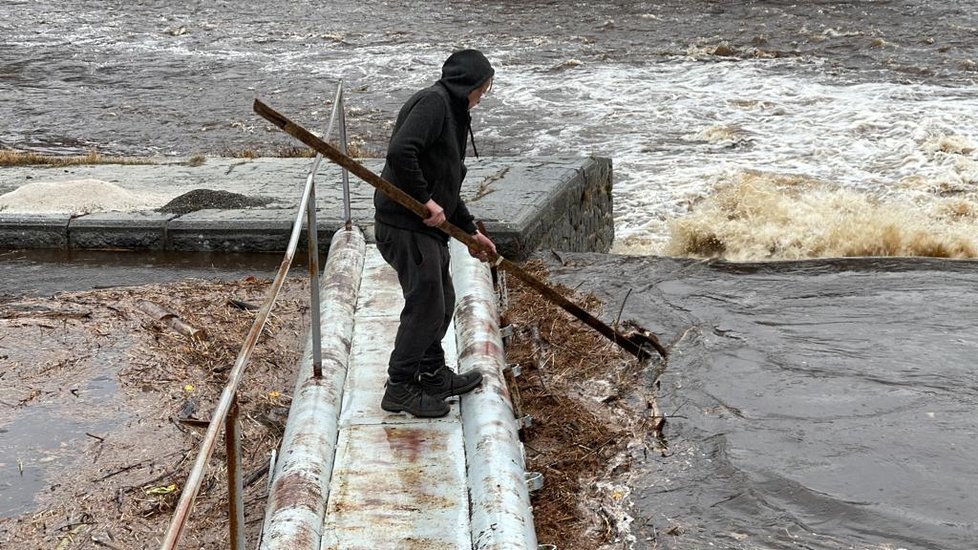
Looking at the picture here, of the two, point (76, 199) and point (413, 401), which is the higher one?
point (413, 401)

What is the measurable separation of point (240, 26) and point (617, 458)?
2159 cm

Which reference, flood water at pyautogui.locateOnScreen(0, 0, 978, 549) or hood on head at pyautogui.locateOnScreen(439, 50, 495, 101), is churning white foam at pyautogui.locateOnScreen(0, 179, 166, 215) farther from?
hood on head at pyautogui.locateOnScreen(439, 50, 495, 101)

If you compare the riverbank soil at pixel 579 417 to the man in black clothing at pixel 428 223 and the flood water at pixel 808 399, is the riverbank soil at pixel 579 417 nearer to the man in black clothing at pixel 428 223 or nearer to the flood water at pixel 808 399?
the flood water at pixel 808 399

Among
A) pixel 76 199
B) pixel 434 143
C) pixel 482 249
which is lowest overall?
pixel 76 199

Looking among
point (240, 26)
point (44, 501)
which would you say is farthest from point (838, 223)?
point (240, 26)

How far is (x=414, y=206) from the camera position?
4.84 metres

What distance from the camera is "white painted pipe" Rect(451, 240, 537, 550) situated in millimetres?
4238

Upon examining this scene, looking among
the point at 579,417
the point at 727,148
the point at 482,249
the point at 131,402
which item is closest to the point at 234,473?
the point at 482,249

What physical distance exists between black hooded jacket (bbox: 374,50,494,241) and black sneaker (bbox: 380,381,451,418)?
0.71 meters

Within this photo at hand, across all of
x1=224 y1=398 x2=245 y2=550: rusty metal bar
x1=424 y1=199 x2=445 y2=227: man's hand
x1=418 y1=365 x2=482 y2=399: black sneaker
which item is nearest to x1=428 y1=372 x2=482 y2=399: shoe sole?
x1=418 y1=365 x2=482 y2=399: black sneaker

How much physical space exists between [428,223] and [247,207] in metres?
4.32

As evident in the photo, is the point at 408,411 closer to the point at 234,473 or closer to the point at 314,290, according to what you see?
the point at 314,290

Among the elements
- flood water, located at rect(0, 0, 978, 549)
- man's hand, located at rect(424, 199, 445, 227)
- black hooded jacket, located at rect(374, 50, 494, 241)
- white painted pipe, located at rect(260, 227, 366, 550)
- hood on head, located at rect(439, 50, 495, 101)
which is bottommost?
flood water, located at rect(0, 0, 978, 549)

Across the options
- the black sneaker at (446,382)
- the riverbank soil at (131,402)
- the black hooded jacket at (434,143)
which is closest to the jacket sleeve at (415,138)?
the black hooded jacket at (434,143)
